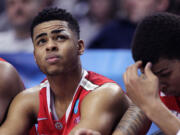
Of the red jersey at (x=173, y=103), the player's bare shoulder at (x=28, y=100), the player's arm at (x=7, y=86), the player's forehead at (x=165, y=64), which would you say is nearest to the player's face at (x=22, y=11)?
the player's arm at (x=7, y=86)

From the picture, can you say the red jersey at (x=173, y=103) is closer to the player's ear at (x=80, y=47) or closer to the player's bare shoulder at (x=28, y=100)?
the player's ear at (x=80, y=47)

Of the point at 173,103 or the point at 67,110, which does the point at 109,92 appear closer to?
the point at 67,110

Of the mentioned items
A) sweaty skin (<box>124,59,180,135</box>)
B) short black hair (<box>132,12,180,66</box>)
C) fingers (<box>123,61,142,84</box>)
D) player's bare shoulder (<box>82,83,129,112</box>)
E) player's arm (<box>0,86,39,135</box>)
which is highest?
short black hair (<box>132,12,180,66</box>)

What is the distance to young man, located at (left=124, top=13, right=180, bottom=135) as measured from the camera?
1465 millimetres

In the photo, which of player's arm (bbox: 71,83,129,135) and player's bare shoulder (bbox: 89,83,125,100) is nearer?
player's arm (bbox: 71,83,129,135)

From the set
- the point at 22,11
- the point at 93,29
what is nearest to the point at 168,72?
the point at 93,29

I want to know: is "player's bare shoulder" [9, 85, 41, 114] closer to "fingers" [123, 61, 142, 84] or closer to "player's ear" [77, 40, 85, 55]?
"player's ear" [77, 40, 85, 55]

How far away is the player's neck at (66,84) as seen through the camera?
1998mm

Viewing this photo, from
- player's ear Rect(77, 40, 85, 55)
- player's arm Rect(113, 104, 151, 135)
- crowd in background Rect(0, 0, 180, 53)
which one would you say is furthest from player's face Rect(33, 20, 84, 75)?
crowd in background Rect(0, 0, 180, 53)

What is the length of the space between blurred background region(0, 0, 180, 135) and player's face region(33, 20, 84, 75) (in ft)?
4.14

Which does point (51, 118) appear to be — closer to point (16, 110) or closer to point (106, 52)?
point (16, 110)

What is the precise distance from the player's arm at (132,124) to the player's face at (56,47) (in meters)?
0.40

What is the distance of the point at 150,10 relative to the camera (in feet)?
11.2

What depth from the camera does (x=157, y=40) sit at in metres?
1.54
